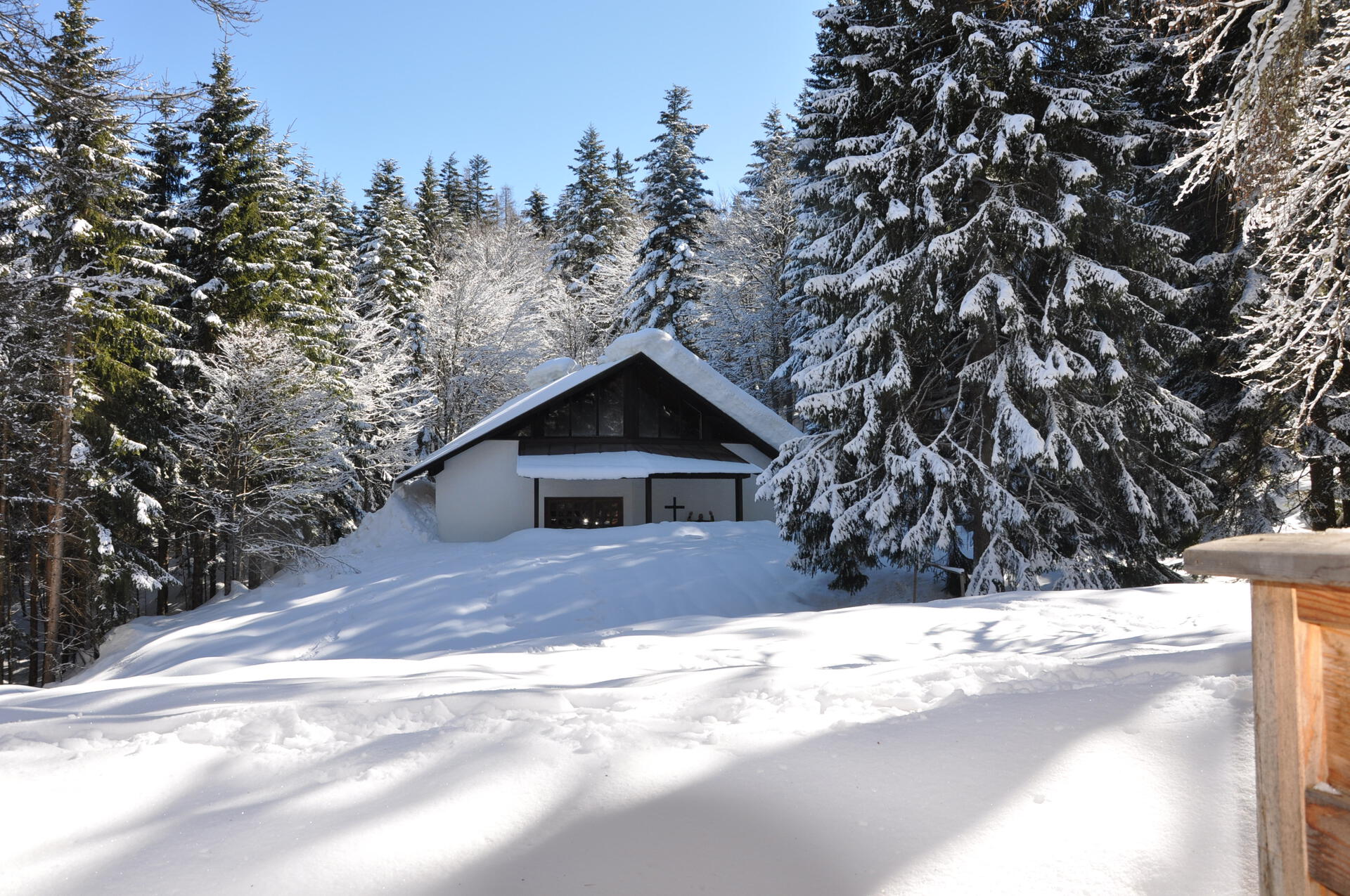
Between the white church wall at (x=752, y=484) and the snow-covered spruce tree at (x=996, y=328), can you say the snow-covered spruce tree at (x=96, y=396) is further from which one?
the white church wall at (x=752, y=484)

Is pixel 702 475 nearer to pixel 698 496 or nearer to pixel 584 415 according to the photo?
pixel 698 496

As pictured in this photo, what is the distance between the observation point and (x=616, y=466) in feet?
65.2

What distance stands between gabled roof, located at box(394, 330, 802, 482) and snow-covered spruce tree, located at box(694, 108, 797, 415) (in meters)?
7.48

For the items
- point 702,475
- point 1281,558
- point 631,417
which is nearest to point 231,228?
point 631,417

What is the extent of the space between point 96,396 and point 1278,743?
19.4 m

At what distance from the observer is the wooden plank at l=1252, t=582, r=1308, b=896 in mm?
1545

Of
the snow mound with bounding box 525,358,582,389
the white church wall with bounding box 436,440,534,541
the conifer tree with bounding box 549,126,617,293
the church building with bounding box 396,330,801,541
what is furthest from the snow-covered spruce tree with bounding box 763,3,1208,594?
the conifer tree with bounding box 549,126,617,293

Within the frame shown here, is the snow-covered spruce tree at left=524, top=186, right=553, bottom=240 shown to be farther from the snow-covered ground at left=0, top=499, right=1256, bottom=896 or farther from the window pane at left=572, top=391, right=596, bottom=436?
the snow-covered ground at left=0, top=499, right=1256, bottom=896

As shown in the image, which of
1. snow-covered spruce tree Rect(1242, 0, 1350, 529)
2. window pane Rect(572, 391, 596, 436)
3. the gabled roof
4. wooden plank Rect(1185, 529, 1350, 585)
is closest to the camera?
wooden plank Rect(1185, 529, 1350, 585)

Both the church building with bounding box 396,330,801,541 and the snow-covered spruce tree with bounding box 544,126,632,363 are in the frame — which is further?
the snow-covered spruce tree with bounding box 544,126,632,363

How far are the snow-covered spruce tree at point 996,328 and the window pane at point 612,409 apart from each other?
9317 millimetres

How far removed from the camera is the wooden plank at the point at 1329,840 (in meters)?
1.46

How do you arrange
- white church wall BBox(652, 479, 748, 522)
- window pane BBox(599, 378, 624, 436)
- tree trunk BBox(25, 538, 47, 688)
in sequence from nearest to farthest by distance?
tree trunk BBox(25, 538, 47, 688) → window pane BBox(599, 378, 624, 436) → white church wall BBox(652, 479, 748, 522)

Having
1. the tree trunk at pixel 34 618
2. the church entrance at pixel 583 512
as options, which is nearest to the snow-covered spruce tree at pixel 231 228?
the tree trunk at pixel 34 618
